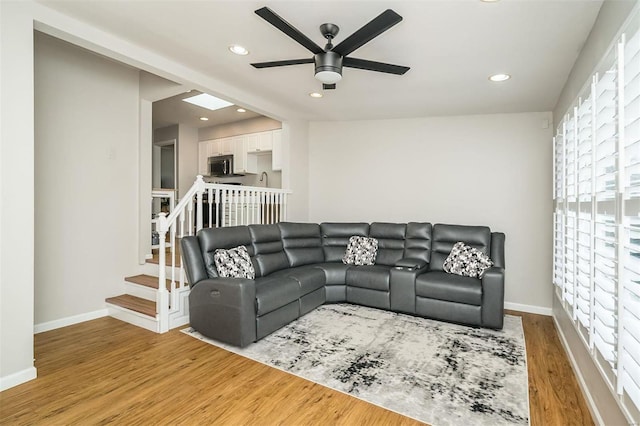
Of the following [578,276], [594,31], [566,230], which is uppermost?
[594,31]

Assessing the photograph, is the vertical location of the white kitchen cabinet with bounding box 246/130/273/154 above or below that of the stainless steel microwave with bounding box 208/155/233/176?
above

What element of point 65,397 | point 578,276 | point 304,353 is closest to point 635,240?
point 578,276

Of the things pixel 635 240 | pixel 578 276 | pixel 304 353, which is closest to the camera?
pixel 635 240

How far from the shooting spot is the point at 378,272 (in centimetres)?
405

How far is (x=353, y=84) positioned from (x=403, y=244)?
2.21 m

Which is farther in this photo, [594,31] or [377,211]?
[377,211]

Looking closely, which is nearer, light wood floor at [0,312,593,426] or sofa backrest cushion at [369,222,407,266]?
light wood floor at [0,312,593,426]

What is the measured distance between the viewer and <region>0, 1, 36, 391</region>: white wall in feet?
7.18

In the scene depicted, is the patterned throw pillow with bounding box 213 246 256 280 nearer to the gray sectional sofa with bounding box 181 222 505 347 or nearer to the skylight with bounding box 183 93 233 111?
the gray sectional sofa with bounding box 181 222 505 347

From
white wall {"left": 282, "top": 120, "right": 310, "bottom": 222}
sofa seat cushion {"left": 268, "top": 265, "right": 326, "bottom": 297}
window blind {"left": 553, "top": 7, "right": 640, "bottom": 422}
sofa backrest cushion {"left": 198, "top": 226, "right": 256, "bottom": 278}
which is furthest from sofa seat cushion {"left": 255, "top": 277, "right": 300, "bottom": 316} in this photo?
window blind {"left": 553, "top": 7, "right": 640, "bottom": 422}

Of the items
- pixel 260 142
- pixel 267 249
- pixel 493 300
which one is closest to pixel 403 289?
pixel 493 300

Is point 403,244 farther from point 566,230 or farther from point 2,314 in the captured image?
point 2,314

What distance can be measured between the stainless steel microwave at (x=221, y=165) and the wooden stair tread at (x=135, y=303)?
3201 mm

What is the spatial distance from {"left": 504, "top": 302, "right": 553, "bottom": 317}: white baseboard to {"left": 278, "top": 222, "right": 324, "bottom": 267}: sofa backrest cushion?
2608mm
